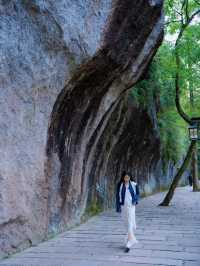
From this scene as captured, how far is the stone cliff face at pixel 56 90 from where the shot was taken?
6.40m

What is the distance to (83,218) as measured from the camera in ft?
33.9

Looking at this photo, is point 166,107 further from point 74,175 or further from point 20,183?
point 20,183

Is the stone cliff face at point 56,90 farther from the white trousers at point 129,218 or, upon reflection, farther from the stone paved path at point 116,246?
the white trousers at point 129,218

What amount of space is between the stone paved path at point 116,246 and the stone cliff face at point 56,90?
17.6 inches

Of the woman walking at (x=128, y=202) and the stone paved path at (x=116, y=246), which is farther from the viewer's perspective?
the woman walking at (x=128, y=202)

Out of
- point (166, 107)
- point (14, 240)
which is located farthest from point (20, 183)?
point (166, 107)

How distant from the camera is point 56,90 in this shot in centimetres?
736

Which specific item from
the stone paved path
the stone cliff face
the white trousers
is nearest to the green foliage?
the stone cliff face

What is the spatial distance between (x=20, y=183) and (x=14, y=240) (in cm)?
102

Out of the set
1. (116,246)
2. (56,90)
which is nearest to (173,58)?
(56,90)

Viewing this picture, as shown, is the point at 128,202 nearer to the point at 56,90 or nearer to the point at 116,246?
the point at 116,246

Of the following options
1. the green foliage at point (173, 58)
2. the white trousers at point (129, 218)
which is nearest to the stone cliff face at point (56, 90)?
the white trousers at point (129, 218)

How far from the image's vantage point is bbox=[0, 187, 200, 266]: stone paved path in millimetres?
5940

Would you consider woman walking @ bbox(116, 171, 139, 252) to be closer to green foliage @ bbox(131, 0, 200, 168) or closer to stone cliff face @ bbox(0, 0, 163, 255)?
stone cliff face @ bbox(0, 0, 163, 255)
